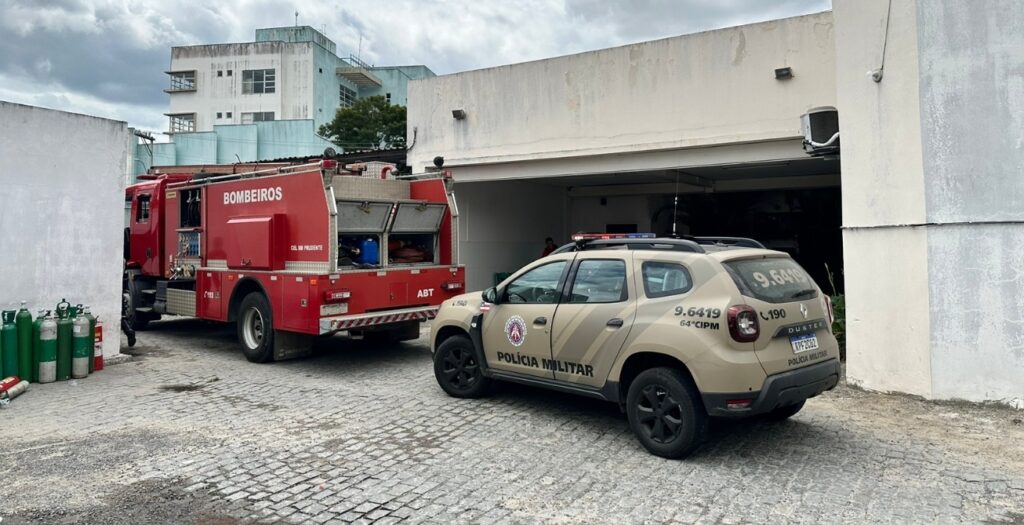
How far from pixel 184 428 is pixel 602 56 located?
9221 mm

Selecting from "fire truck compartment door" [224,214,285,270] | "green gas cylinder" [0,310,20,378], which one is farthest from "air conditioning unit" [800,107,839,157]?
"green gas cylinder" [0,310,20,378]

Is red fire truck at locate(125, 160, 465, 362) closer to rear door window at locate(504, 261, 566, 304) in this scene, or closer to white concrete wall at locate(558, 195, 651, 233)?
rear door window at locate(504, 261, 566, 304)

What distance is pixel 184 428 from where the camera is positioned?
5586mm

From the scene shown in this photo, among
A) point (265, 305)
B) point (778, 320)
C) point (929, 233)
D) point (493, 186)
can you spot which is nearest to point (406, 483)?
point (778, 320)

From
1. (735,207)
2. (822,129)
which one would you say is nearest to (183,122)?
(735,207)

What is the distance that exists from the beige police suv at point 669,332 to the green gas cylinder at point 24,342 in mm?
5456

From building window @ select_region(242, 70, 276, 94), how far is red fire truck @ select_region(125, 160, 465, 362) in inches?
1450

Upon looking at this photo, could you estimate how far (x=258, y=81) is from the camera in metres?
43.9

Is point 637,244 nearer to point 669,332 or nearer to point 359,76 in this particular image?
point 669,332

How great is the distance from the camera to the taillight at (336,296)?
763 centimetres

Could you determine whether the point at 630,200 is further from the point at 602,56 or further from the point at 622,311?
the point at 622,311

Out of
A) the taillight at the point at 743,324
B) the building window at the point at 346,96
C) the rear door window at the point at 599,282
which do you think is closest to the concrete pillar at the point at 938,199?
the taillight at the point at 743,324

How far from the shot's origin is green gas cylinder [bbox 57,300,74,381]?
292 inches

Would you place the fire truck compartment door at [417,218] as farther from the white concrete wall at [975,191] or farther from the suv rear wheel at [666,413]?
the white concrete wall at [975,191]
